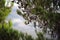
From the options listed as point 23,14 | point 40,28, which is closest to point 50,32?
point 40,28

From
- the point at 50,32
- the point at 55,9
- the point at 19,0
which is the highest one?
the point at 19,0

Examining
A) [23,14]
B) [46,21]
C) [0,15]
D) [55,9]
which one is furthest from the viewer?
[0,15]

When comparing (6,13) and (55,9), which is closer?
(55,9)

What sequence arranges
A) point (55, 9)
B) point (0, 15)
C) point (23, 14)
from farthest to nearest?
point (0, 15) < point (23, 14) < point (55, 9)

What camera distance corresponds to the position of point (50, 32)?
13.0 feet

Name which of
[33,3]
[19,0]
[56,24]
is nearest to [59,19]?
[56,24]

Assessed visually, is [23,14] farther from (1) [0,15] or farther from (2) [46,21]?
(1) [0,15]

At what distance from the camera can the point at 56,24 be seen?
3.51 meters

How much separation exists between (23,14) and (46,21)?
718 millimetres

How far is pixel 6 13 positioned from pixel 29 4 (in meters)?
2.38

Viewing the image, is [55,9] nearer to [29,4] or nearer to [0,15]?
[29,4]

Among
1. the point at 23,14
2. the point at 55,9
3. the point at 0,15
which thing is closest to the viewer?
the point at 55,9

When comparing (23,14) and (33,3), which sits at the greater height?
(33,3)

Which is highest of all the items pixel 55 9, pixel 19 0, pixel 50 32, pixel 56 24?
pixel 19 0
